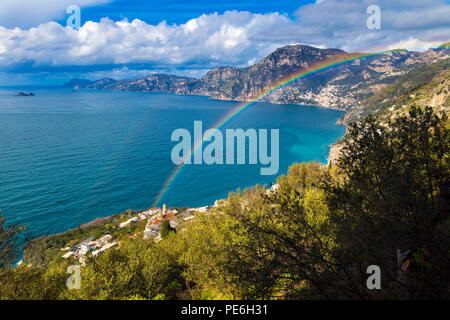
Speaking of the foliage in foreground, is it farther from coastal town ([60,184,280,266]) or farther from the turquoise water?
the turquoise water

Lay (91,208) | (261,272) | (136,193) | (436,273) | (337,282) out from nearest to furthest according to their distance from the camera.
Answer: (436,273) < (337,282) < (261,272) < (91,208) < (136,193)

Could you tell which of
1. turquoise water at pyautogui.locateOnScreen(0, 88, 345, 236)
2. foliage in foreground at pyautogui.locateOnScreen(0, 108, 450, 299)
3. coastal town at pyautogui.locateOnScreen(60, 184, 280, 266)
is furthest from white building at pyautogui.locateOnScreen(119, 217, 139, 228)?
foliage in foreground at pyautogui.locateOnScreen(0, 108, 450, 299)

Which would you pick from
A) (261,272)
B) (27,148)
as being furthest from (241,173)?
(27,148)

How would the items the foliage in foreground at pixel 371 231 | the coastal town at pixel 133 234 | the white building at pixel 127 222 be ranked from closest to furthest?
the foliage in foreground at pixel 371 231, the coastal town at pixel 133 234, the white building at pixel 127 222

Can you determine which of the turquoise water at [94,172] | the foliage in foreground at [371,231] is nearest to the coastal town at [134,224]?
the turquoise water at [94,172]

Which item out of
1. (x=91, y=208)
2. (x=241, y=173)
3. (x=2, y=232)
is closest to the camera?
(x=2, y=232)

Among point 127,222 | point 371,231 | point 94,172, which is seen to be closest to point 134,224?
point 127,222

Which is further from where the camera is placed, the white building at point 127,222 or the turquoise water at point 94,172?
the turquoise water at point 94,172

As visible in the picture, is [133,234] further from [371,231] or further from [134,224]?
[371,231]

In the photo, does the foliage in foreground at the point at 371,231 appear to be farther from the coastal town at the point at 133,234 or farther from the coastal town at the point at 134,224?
the coastal town at the point at 133,234
